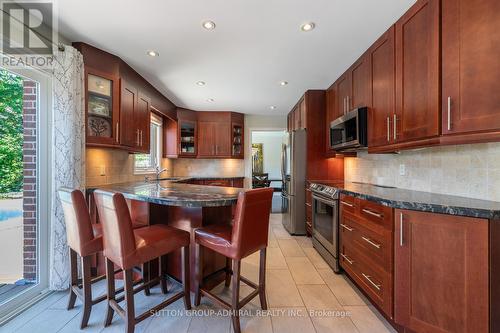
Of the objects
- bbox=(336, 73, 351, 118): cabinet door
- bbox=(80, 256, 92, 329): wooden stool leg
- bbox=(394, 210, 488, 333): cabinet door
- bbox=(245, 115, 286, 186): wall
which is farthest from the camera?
bbox=(245, 115, 286, 186): wall

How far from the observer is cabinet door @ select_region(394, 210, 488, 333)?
120cm

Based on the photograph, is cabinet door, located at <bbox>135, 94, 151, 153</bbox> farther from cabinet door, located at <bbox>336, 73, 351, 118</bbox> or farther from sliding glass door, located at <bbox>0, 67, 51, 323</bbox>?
cabinet door, located at <bbox>336, 73, 351, 118</bbox>

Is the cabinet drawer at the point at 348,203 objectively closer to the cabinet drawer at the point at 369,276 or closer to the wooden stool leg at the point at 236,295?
the cabinet drawer at the point at 369,276

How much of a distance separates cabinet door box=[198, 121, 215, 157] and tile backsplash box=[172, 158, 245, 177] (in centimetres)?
39

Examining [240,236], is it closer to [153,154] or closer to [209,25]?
[209,25]

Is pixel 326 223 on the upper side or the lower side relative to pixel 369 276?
upper

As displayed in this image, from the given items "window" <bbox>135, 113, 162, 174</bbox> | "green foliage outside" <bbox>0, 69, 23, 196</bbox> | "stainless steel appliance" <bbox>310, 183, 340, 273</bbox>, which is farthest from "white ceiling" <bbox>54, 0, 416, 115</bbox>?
"stainless steel appliance" <bbox>310, 183, 340, 273</bbox>

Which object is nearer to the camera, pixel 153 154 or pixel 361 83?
pixel 361 83

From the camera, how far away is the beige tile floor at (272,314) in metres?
1.58

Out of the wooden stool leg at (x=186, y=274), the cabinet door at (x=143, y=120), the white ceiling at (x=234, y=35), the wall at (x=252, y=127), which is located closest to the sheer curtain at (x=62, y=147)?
the white ceiling at (x=234, y=35)

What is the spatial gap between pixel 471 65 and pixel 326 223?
1939mm

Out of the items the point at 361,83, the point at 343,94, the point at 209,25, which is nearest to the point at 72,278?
the point at 209,25

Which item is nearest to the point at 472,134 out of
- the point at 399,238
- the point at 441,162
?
the point at 441,162

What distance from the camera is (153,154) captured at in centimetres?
443
